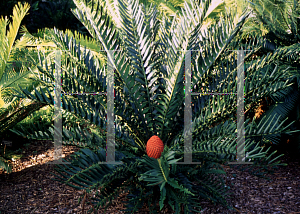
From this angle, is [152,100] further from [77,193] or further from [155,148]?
[77,193]

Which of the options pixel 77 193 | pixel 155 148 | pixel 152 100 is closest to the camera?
pixel 155 148

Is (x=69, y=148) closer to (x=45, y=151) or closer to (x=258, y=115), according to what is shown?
(x=45, y=151)

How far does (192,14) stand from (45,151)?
8.32 ft

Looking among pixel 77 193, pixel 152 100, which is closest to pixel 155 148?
pixel 152 100

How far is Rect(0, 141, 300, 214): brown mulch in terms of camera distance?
230 centimetres

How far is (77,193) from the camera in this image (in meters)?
2.51

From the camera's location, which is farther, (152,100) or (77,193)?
(77,193)

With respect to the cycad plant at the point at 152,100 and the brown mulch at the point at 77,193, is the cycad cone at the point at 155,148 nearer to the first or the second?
the cycad plant at the point at 152,100

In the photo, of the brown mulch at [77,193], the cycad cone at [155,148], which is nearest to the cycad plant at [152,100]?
the cycad cone at [155,148]

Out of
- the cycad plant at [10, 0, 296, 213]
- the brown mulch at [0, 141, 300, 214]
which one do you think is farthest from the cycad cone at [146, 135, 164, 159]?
the brown mulch at [0, 141, 300, 214]

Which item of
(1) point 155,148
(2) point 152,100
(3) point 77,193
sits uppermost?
(2) point 152,100

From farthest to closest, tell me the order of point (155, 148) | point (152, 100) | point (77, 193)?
point (77, 193), point (152, 100), point (155, 148)

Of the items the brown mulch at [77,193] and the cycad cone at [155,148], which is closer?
the cycad cone at [155,148]

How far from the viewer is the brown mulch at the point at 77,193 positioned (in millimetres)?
2297
